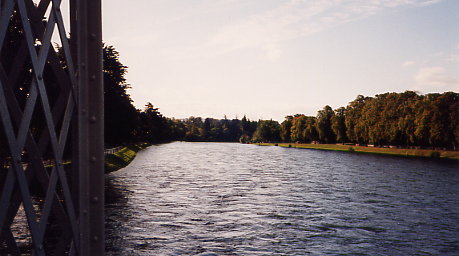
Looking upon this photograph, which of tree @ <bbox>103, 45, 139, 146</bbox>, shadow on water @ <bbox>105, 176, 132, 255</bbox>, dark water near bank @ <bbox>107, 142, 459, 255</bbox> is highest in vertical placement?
tree @ <bbox>103, 45, 139, 146</bbox>

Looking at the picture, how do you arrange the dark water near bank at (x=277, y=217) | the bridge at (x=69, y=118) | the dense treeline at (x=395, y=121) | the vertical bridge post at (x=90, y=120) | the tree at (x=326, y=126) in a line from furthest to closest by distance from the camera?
1. the tree at (x=326, y=126)
2. the dense treeline at (x=395, y=121)
3. the dark water near bank at (x=277, y=217)
4. the vertical bridge post at (x=90, y=120)
5. the bridge at (x=69, y=118)

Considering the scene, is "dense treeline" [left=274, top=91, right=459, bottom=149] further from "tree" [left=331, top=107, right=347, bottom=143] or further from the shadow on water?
the shadow on water

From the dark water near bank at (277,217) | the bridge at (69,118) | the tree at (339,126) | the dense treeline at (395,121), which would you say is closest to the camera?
the bridge at (69,118)

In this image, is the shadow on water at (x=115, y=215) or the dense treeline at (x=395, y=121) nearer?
the shadow on water at (x=115, y=215)

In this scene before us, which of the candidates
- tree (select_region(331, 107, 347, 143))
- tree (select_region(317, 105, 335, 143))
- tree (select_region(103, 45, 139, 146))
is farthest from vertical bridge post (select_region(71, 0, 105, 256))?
tree (select_region(317, 105, 335, 143))

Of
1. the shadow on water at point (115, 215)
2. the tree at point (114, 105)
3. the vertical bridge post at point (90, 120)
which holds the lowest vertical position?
the shadow on water at point (115, 215)

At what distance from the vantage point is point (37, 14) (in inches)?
106

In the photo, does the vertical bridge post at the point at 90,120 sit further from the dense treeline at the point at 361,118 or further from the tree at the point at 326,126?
the tree at the point at 326,126

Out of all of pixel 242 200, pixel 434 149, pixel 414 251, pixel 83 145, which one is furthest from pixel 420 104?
pixel 83 145

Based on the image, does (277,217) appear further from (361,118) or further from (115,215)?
(361,118)

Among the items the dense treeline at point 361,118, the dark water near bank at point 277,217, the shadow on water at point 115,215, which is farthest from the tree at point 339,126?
the shadow on water at point 115,215

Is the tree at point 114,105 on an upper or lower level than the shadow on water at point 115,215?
upper

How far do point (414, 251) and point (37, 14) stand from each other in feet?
63.9

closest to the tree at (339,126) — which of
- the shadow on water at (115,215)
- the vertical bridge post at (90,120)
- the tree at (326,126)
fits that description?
the tree at (326,126)
